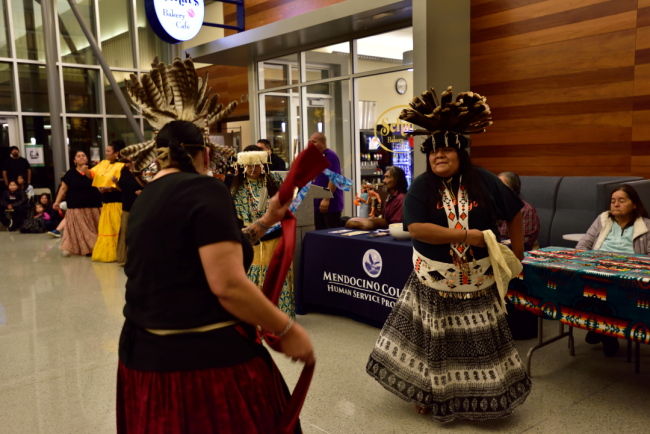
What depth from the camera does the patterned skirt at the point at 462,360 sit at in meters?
2.75

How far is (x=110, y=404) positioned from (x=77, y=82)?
1365 centimetres

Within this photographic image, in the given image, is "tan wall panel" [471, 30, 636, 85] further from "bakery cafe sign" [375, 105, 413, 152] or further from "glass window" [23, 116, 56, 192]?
"glass window" [23, 116, 56, 192]

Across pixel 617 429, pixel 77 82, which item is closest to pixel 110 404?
pixel 617 429

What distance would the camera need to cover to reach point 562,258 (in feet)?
11.3

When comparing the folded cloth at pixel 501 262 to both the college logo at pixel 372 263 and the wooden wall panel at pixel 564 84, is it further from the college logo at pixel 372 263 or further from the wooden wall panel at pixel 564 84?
the wooden wall panel at pixel 564 84

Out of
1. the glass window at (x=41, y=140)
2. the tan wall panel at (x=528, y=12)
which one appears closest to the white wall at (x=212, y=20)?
the glass window at (x=41, y=140)

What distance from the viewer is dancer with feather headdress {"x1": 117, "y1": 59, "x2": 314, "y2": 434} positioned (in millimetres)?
1353

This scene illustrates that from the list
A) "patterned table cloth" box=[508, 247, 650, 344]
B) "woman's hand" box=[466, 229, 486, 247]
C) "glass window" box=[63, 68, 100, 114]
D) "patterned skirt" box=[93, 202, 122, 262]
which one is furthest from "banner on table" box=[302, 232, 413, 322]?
"glass window" box=[63, 68, 100, 114]

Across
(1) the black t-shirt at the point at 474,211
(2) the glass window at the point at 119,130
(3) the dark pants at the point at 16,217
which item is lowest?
(3) the dark pants at the point at 16,217

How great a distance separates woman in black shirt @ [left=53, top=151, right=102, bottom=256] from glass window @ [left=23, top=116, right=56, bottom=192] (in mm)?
6210

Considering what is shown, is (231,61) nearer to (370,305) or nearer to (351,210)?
(351,210)

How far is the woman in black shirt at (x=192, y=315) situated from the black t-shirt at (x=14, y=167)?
12.5 m

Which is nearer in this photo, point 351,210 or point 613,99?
point 613,99

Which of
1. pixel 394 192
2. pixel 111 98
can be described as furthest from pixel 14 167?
pixel 394 192
